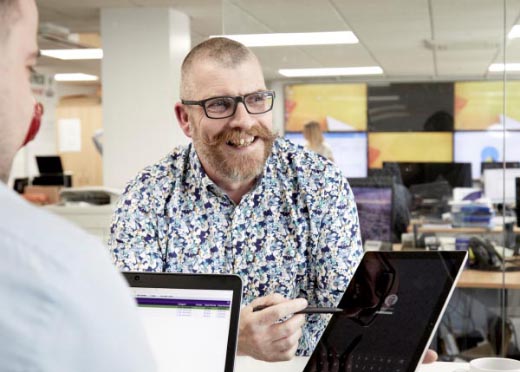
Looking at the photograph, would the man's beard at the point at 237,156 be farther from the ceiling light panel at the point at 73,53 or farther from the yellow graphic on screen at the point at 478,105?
the ceiling light panel at the point at 73,53

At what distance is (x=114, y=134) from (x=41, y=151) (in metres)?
6.61

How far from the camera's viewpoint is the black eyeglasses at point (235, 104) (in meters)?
1.62

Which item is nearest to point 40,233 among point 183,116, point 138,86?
point 183,116

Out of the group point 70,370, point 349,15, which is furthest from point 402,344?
point 349,15

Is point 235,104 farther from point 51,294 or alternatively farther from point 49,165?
point 49,165

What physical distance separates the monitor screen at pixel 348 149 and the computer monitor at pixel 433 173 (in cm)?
20

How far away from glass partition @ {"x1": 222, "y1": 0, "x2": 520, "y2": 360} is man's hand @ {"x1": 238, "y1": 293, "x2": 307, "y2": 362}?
315cm

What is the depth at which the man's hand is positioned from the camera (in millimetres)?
1211

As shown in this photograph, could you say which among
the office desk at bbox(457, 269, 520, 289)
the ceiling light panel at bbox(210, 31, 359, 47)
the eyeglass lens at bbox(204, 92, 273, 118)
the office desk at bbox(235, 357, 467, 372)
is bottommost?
the office desk at bbox(457, 269, 520, 289)

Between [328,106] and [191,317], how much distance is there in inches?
177

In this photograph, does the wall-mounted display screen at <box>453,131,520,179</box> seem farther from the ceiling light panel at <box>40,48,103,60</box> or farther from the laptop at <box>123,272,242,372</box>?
the ceiling light panel at <box>40,48,103,60</box>

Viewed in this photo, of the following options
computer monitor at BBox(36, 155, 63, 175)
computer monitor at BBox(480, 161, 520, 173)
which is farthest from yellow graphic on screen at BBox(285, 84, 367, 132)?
computer monitor at BBox(36, 155, 63, 175)

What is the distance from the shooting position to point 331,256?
158 centimetres

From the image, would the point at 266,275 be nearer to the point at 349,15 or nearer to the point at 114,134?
the point at 349,15
